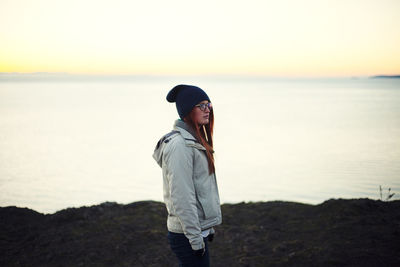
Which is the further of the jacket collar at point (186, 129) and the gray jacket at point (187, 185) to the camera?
the jacket collar at point (186, 129)

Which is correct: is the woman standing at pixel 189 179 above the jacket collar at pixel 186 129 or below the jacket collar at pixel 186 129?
below

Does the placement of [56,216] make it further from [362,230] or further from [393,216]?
[393,216]

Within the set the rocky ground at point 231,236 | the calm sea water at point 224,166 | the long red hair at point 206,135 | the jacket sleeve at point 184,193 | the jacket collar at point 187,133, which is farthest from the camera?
the calm sea water at point 224,166

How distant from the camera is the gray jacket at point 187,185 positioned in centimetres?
270

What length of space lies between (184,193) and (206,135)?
2.41 ft

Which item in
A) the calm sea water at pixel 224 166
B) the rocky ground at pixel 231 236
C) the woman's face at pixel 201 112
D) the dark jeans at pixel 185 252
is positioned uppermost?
the woman's face at pixel 201 112

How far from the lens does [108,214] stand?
266 inches

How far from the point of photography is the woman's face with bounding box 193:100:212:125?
3017 millimetres

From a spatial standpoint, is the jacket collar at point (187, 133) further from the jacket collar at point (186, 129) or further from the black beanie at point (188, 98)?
the black beanie at point (188, 98)

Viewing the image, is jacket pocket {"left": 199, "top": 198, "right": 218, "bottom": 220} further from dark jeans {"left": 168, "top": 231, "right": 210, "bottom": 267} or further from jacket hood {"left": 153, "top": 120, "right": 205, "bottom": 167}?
jacket hood {"left": 153, "top": 120, "right": 205, "bottom": 167}

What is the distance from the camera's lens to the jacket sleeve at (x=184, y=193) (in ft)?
8.84

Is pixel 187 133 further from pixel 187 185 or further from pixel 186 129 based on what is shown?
pixel 187 185

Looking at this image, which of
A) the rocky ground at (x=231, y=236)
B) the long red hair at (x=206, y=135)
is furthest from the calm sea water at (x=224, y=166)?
the long red hair at (x=206, y=135)

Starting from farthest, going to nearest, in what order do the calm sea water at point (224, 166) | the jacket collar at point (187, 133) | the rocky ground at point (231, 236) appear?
the calm sea water at point (224, 166) < the rocky ground at point (231, 236) < the jacket collar at point (187, 133)
